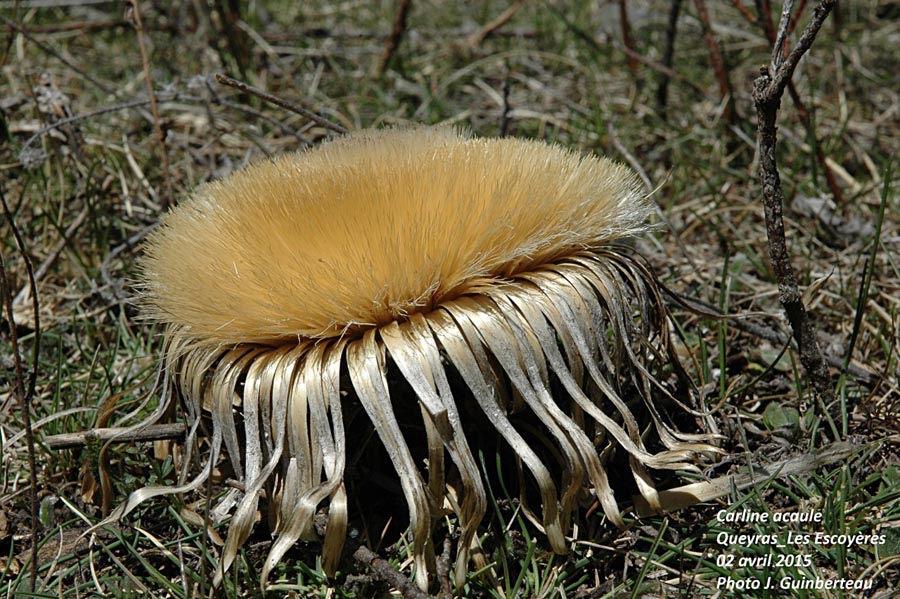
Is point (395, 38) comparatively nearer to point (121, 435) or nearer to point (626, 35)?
point (626, 35)

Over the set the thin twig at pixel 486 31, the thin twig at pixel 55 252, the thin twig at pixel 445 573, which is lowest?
the thin twig at pixel 445 573

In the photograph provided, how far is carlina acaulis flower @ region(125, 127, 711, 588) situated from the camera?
154 centimetres

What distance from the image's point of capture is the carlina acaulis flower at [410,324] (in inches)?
60.5

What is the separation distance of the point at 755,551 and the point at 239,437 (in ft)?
3.63

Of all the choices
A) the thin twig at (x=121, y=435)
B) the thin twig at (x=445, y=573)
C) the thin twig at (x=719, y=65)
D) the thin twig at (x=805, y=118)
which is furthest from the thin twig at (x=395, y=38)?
the thin twig at (x=445, y=573)

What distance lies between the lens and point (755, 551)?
1.63 metres

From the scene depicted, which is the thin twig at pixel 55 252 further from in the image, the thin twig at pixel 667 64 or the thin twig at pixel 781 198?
the thin twig at pixel 667 64

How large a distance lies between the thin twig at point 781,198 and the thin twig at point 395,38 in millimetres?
2180

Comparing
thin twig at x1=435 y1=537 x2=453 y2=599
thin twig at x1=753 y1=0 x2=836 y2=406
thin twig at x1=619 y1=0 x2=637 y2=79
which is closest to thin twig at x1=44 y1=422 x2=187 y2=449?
thin twig at x1=435 y1=537 x2=453 y2=599

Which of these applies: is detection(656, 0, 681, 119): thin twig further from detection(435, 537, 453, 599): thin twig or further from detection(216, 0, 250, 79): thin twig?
detection(435, 537, 453, 599): thin twig

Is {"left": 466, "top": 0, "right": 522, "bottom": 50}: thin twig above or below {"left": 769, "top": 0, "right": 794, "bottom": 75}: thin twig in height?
above

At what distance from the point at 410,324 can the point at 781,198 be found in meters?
0.90

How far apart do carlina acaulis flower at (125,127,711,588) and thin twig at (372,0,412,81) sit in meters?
2.14

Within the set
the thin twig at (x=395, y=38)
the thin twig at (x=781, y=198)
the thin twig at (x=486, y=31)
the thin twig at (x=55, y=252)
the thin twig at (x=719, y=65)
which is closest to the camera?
the thin twig at (x=781, y=198)
